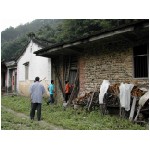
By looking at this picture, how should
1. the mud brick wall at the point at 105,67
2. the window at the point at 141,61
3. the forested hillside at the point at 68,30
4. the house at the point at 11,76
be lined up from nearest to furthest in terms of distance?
the window at the point at 141,61 < the mud brick wall at the point at 105,67 < the house at the point at 11,76 < the forested hillside at the point at 68,30

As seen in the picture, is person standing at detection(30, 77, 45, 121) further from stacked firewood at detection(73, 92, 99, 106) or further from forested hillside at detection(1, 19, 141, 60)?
forested hillside at detection(1, 19, 141, 60)

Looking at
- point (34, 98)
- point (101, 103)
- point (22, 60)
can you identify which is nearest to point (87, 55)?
point (101, 103)

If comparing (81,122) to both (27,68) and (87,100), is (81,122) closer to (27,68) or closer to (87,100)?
(87,100)

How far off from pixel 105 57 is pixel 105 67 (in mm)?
449

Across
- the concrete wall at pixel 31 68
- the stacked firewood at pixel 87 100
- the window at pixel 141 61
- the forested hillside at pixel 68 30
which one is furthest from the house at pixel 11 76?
the window at pixel 141 61

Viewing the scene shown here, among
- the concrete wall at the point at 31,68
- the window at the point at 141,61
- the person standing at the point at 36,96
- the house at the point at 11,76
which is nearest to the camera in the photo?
the person standing at the point at 36,96

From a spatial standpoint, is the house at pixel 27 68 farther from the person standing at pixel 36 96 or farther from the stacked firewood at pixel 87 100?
the person standing at pixel 36 96

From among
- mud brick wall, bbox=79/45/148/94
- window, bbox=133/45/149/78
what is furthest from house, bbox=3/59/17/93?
window, bbox=133/45/149/78

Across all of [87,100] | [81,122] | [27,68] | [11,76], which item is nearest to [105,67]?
[87,100]

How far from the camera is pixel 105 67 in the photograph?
11.5m

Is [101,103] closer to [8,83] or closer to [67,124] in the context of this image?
[67,124]

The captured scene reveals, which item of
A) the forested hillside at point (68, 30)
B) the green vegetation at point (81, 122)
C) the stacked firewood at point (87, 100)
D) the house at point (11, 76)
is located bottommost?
the green vegetation at point (81, 122)

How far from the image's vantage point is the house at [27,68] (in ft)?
59.9

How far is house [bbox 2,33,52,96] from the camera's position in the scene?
1827 cm
